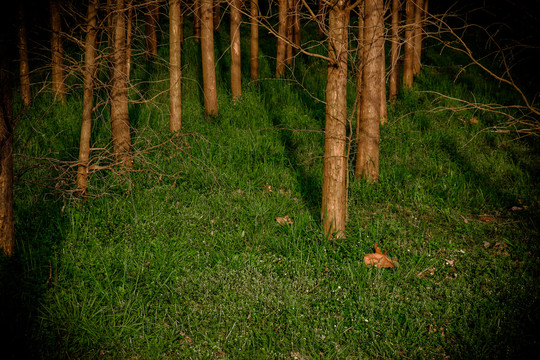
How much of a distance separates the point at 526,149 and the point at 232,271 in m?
5.97

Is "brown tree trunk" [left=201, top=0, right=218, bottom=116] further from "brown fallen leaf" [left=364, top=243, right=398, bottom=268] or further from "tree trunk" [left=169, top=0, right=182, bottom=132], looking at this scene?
"brown fallen leaf" [left=364, top=243, right=398, bottom=268]

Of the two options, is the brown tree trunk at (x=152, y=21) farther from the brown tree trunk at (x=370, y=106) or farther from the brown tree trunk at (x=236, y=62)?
the brown tree trunk at (x=370, y=106)

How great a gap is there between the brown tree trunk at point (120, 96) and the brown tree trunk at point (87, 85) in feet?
1.19

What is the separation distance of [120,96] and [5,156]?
2.16m

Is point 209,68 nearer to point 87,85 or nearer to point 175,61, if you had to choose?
point 175,61

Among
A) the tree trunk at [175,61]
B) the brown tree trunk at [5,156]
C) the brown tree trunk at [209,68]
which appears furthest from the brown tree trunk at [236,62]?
the brown tree trunk at [5,156]

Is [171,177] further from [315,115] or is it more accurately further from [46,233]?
[315,115]

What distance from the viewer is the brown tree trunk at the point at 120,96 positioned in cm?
463

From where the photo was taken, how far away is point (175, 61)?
5828 millimetres

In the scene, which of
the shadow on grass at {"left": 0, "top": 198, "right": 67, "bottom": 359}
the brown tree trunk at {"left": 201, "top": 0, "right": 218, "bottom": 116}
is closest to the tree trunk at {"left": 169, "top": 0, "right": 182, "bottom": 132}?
the brown tree trunk at {"left": 201, "top": 0, "right": 218, "bottom": 116}

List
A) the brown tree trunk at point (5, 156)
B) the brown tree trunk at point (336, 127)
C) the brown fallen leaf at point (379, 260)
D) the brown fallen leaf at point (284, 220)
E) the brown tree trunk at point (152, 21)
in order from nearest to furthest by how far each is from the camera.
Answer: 1. the brown tree trunk at point (5, 156)
2. the brown tree trunk at point (336, 127)
3. the brown fallen leaf at point (379, 260)
4. the brown fallen leaf at point (284, 220)
5. the brown tree trunk at point (152, 21)

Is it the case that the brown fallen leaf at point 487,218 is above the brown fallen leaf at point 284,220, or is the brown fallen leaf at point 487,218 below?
below

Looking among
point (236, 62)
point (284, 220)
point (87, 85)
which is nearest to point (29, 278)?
point (87, 85)

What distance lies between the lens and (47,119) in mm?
6887
